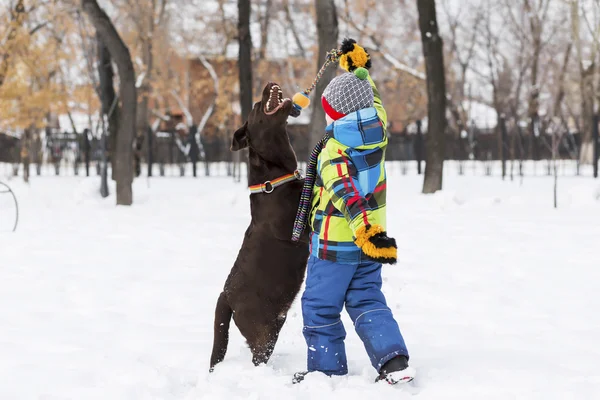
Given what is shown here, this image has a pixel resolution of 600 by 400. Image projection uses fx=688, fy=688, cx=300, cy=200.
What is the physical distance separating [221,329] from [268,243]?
540 mm

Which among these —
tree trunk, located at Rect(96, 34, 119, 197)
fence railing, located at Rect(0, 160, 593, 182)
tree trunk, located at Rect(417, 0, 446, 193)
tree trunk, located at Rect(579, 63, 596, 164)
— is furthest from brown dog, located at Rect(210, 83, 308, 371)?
tree trunk, located at Rect(579, 63, 596, 164)

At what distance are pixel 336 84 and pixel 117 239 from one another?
6.00 m

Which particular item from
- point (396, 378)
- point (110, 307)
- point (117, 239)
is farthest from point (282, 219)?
point (117, 239)

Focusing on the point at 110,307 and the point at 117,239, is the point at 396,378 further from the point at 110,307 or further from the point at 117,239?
the point at 117,239

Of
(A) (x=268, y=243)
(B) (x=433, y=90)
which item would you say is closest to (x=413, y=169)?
(B) (x=433, y=90)

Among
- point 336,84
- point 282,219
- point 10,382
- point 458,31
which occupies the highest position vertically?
point 458,31

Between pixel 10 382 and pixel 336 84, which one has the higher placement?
pixel 336 84

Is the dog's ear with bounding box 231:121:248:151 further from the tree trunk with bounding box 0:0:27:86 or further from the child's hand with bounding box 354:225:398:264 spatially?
the tree trunk with bounding box 0:0:27:86

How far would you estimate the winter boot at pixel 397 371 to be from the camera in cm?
292

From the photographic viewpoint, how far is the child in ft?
9.82

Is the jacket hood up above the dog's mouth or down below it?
below

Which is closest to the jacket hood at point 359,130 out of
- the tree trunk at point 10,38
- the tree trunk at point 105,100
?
the tree trunk at point 105,100

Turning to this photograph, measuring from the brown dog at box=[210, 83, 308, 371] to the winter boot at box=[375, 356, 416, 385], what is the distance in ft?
2.01

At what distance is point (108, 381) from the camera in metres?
3.34
